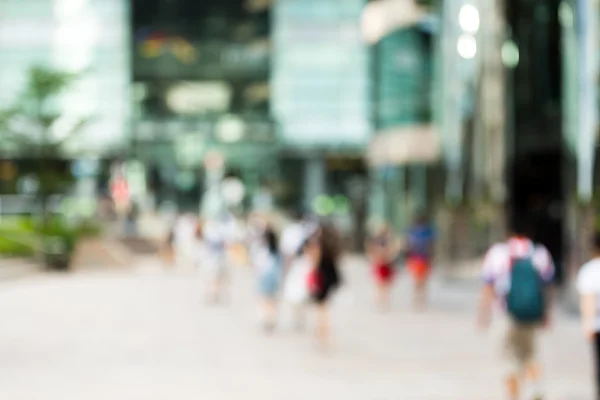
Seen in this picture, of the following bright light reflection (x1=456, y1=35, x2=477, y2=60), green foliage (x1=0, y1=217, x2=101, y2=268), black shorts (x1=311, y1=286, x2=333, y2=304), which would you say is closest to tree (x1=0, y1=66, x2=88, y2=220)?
green foliage (x1=0, y1=217, x2=101, y2=268)

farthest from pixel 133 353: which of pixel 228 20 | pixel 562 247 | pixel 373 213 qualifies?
pixel 228 20

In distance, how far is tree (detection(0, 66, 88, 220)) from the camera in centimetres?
3566

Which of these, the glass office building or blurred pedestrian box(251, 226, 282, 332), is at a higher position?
the glass office building

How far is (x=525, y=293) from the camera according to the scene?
9.02m

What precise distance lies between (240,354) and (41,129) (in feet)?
81.9

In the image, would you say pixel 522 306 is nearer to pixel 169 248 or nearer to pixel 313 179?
pixel 169 248

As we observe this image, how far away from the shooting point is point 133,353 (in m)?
13.2

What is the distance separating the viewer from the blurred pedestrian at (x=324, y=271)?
546 inches

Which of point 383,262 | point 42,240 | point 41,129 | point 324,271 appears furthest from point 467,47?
point 41,129

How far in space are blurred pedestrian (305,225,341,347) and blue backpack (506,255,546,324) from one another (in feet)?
16.4

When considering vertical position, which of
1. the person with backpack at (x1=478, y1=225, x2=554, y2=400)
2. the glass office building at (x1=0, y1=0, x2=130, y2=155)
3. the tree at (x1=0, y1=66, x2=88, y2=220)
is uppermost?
the glass office building at (x1=0, y1=0, x2=130, y2=155)

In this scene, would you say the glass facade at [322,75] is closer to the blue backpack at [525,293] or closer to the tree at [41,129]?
the tree at [41,129]

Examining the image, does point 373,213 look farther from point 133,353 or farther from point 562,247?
point 133,353

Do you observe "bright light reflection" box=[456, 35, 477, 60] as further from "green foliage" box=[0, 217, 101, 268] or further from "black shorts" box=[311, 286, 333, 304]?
"black shorts" box=[311, 286, 333, 304]
